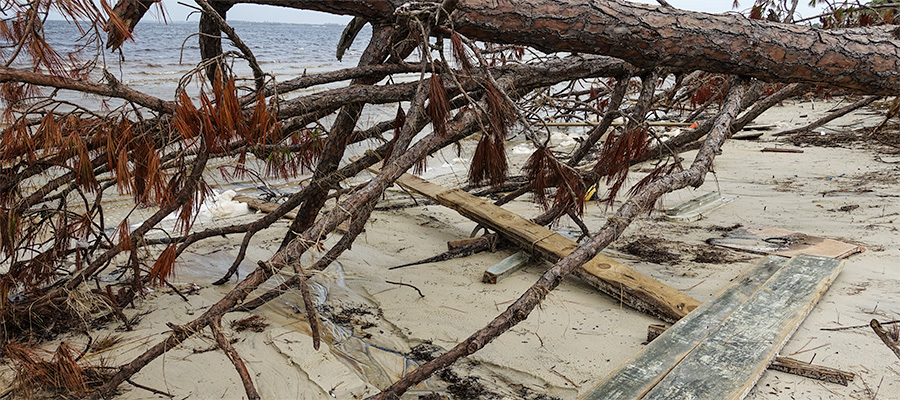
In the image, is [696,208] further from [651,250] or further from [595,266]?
[595,266]

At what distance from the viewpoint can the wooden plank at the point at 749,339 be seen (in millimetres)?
2262

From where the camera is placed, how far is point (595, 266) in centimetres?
367

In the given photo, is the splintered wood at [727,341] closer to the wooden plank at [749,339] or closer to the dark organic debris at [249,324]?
the wooden plank at [749,339]

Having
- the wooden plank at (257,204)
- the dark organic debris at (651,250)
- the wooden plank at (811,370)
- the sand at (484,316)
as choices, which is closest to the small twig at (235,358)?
the sand at (484,316)

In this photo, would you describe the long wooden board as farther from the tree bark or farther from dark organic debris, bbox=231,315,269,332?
dark organic debris, bbox=231,315,269,332

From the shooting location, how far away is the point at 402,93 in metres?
3.01

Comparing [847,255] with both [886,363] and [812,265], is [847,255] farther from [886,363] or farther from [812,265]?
[886,363]

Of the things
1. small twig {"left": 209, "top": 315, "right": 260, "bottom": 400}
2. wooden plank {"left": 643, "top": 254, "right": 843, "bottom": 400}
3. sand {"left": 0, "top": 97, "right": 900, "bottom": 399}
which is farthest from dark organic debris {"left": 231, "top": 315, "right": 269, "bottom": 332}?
wooden plank {"left": 643, "top": 254, "right": 843, "bottom": 400}

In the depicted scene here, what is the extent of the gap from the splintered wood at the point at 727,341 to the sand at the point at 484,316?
0.09 metres

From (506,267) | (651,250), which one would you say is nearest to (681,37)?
(506,267)

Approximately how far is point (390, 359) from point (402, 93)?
4.23 ft

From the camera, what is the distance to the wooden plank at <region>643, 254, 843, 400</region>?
7.42ft

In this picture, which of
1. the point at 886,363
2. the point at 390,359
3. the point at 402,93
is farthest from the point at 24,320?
the point at 886,363

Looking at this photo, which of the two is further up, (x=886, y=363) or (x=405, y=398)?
(x=886, y=363)
